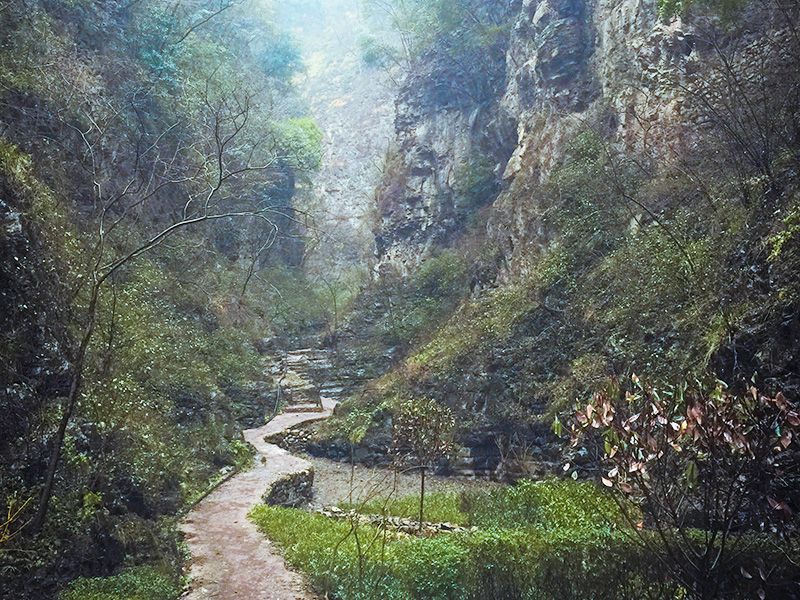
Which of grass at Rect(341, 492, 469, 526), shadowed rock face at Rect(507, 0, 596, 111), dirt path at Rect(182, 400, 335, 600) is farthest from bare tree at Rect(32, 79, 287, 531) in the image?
shadowed rock face at Rect(507, 0, 596, 111)

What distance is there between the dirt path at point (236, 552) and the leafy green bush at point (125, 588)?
301 mm

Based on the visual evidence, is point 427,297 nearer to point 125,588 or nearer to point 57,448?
point 125,588

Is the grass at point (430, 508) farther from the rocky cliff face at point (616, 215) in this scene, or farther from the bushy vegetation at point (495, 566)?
the rocky cliff face at point (616, 215)

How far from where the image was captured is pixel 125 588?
646cm

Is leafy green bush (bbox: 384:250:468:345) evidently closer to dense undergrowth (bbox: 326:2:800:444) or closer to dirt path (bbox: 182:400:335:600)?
dense undergrowth (bbox: 326:2:800:444)

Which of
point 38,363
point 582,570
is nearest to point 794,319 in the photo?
point 582,570

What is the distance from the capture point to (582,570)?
16.5 feet

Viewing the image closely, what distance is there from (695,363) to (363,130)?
40690 millimetres

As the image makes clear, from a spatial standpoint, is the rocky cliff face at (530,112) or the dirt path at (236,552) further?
the rocky cliff face at (530,112)

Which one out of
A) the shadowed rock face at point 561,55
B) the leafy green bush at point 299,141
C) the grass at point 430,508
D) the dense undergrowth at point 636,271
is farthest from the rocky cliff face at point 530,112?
the grass at point 430,508

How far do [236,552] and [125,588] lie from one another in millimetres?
1689

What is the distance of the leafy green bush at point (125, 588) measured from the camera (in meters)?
6.15

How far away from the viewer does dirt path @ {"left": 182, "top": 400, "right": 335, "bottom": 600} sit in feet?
21.6

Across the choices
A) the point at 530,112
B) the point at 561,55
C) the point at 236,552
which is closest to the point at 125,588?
the point at 236,552
